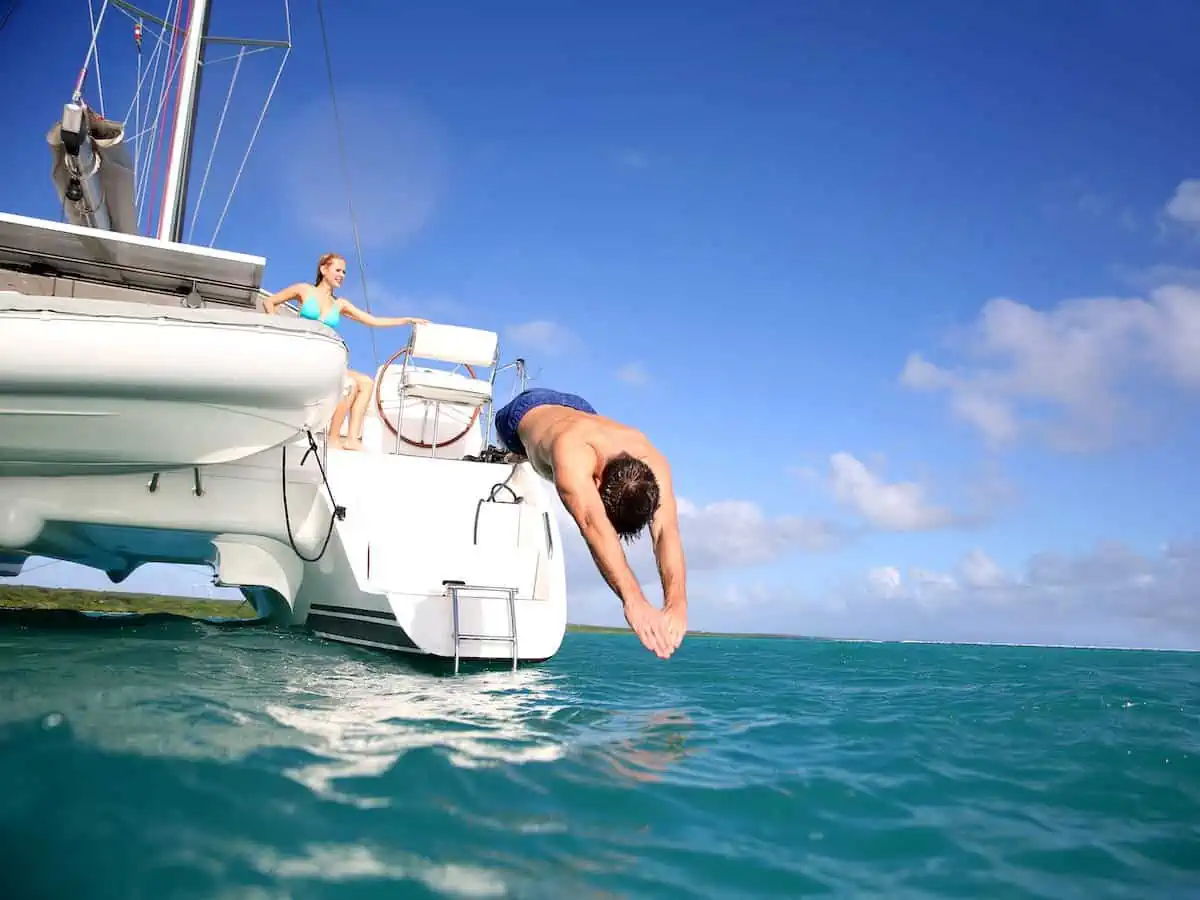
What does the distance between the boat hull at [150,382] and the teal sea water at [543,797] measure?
1.27 metres

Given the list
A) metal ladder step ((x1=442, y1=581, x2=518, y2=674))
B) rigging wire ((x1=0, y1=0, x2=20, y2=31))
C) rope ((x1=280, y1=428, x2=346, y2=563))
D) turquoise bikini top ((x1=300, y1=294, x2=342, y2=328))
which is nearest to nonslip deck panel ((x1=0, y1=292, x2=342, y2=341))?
rope ((x1=280, y1=428, x2=346, y2=563))

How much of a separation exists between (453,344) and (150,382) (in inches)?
122

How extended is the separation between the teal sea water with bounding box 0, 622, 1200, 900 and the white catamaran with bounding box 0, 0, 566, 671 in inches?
50.9

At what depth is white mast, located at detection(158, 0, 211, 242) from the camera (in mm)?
7895

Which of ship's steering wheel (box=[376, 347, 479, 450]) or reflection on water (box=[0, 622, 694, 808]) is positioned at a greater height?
ship's steering wheel (box=[376, 347, 479, 450])

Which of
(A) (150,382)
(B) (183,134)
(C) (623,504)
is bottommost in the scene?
(C) (623,504)

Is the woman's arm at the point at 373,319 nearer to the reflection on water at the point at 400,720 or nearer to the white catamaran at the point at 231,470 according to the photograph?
the white catamaran at the point at 231,470

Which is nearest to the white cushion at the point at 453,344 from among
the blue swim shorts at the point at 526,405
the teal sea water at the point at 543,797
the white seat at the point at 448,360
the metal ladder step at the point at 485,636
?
the white seat at the point at 448,360

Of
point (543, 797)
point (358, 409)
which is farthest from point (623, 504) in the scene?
point (358, 409)

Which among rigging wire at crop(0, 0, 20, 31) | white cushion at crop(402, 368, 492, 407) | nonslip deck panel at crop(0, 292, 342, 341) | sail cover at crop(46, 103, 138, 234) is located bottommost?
nonslip deck panel at crop(0, 292, 342, 341)

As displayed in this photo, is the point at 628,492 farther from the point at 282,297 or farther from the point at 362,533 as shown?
the point at 282,297

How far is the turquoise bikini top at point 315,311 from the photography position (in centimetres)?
566

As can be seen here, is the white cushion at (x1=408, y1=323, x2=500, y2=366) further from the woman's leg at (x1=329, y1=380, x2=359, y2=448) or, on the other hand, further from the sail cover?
the sail cover

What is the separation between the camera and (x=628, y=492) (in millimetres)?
3361
